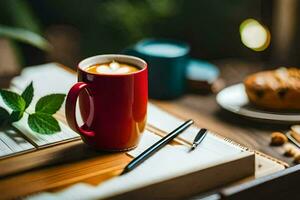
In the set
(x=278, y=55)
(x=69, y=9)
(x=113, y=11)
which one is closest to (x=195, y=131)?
(x=278, y=55)

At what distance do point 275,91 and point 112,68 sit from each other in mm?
351

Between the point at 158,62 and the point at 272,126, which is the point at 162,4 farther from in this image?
the point at 272,126

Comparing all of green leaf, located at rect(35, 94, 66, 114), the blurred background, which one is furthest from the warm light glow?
green leaf, located at rect(35, 94, 66, 114)

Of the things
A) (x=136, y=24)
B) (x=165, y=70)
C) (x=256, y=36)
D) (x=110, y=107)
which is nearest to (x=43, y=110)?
(x=110, y=107)

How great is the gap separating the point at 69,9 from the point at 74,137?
130cm

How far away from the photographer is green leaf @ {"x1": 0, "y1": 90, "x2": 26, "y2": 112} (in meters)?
0.87

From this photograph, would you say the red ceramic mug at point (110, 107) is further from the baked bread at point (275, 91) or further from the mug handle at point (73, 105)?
the baked bread at point (275, 91)

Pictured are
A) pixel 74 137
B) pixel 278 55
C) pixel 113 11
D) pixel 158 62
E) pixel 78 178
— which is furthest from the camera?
pixel 113 11

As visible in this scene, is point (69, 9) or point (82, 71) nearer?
point (82, 71)

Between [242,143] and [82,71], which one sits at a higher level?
[82,71]

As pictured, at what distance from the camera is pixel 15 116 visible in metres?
0.89

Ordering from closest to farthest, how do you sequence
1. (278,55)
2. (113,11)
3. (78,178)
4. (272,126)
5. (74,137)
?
(78,178) < (74,137) < (272,126) < (278,55) < (113,11)

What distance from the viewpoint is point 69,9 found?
6.89ft

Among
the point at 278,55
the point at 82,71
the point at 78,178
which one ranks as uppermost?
the point at 82,71
